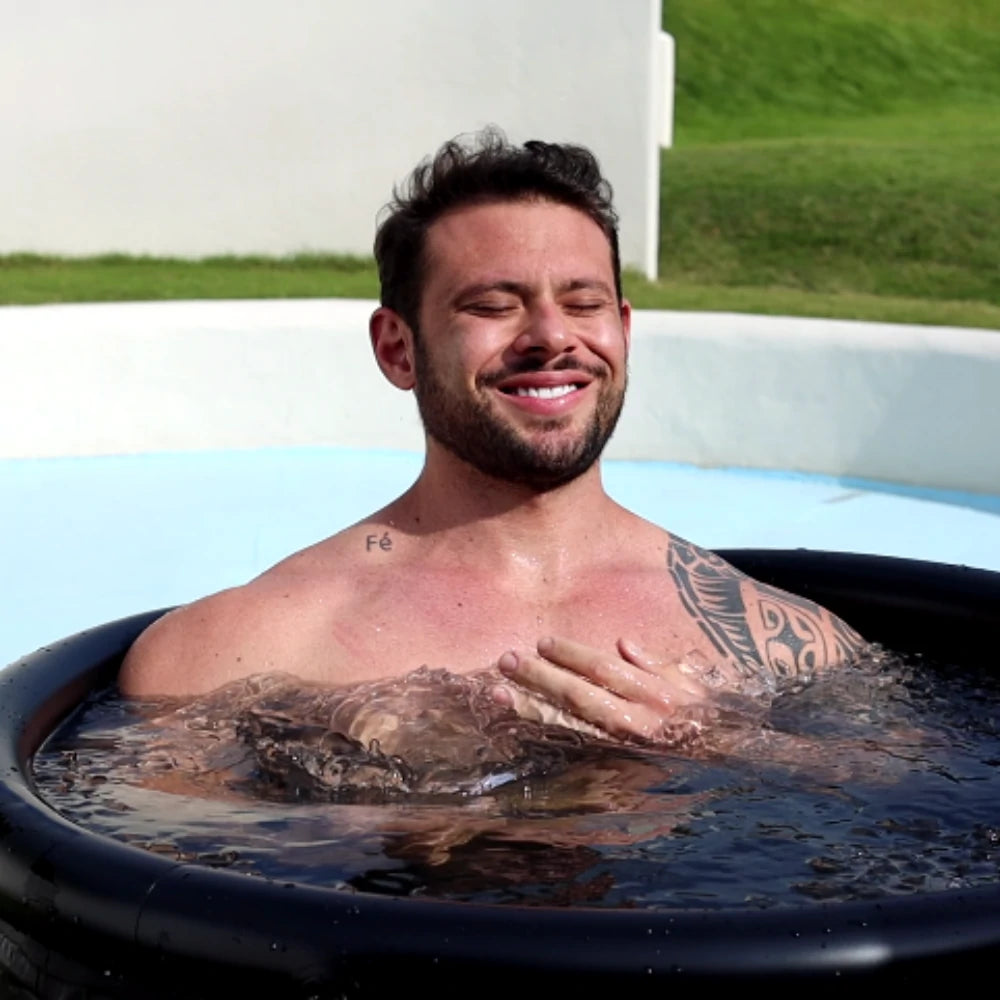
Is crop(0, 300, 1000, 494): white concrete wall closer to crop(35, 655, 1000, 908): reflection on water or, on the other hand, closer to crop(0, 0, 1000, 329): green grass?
crop(0, 0, 1000, 329): green grass

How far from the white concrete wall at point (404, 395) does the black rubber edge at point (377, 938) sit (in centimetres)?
566

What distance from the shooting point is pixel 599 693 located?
2.42 meters

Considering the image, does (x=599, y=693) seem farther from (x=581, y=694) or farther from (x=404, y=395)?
(x=404, y=395)

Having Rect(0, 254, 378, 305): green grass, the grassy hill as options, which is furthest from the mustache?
Rect(0, 254, 378, 305): green grass

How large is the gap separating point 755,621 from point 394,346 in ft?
2.50

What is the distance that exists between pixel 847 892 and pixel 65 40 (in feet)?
34.8

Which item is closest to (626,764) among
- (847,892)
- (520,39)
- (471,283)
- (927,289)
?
(847,892)

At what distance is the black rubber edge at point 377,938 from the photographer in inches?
61.6

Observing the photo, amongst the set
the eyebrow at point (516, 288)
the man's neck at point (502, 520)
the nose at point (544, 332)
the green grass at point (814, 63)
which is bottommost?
the man's neck at point (502, 520)

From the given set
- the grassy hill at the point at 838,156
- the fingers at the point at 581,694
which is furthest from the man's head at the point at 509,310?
the grassy hill at the point at 838,156

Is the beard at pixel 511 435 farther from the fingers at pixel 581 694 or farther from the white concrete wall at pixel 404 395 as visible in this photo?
the white concrete wall at pixel 404 395

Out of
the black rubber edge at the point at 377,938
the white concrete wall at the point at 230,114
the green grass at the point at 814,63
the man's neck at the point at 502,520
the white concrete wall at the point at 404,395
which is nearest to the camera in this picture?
the black rubber edge at the point at 377,938

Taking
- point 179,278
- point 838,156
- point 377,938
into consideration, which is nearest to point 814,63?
point 838,156

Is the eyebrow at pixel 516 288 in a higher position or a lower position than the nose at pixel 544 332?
higher
